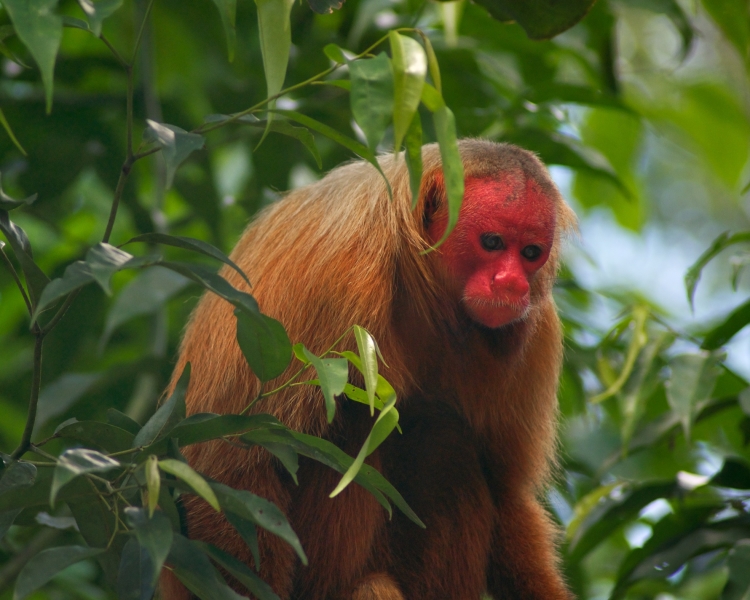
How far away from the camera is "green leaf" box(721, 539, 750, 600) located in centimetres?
240

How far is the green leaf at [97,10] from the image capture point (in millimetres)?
1353

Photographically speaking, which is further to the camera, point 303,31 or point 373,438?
point 303,31

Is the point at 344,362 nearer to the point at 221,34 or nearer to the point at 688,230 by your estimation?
the point at 221,34

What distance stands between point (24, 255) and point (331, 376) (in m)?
0.63

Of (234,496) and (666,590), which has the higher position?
(234,496)

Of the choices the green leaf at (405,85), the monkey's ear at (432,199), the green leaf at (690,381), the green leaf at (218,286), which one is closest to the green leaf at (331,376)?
the green leaf at (218,286)

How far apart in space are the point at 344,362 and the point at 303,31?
263 cm

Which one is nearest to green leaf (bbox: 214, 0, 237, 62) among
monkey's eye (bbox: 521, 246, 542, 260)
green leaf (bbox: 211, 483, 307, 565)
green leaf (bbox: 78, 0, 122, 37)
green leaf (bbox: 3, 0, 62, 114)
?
green leaf (bbox: 78, 0, 122, 37)

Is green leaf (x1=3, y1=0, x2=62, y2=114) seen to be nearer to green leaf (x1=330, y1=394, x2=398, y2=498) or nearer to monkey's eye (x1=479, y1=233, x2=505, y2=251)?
green leaf (x1=330, y1=394, x2=398, y2=498)

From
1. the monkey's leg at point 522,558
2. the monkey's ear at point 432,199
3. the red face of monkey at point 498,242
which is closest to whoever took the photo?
the red face of monkey at point 498,242

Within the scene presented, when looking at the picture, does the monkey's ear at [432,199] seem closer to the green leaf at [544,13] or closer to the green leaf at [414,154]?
the green leaf at [544,13]

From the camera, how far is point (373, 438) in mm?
1499

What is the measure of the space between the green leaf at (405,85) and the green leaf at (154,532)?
0.69 meters

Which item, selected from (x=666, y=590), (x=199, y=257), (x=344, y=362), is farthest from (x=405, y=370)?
(x=199, y=257)
